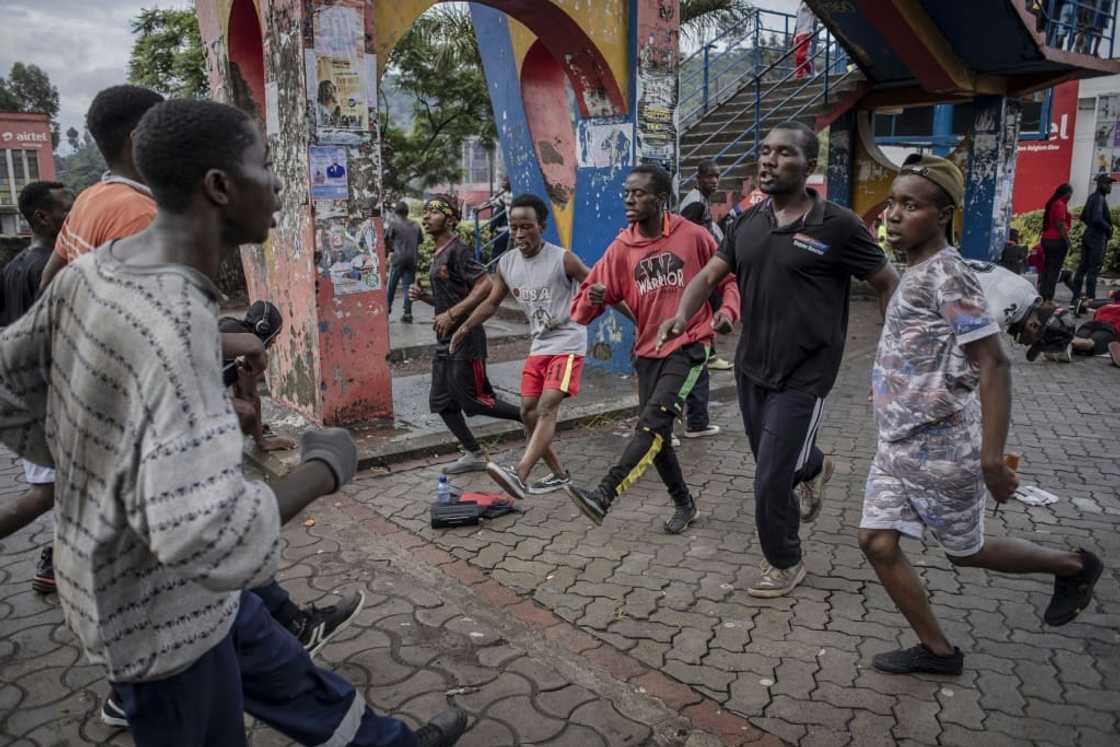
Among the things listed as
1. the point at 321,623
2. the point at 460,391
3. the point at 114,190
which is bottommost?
the point at 321,623

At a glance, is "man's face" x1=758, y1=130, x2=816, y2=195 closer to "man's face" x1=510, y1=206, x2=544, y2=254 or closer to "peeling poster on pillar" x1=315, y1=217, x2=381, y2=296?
"man's face" x1=510, y1=206, x2=544, y2=254

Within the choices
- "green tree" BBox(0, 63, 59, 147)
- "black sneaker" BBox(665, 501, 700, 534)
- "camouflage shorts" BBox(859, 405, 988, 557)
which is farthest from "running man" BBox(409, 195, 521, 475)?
"green tree" BBox(0, 63, 59, 147)

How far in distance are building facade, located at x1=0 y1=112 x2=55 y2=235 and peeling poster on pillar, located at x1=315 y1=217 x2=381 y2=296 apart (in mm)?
32873

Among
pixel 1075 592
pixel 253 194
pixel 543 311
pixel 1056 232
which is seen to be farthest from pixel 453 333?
pixel 1056 232

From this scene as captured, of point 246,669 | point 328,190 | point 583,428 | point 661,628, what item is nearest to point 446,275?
point 328,190

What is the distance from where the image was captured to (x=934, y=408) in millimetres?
2949

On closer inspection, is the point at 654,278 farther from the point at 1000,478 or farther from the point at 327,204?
the point at 327,204

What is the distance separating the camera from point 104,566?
5.20ft

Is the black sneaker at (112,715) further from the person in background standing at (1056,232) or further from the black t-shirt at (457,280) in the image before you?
the person in background standing at (1056,232)

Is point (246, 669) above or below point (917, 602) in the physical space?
above

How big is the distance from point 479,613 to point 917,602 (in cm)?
181

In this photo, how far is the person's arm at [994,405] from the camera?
277 cm

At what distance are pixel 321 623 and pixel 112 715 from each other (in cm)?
75

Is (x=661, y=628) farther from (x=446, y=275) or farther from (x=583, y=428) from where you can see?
(x=583, y=428)
